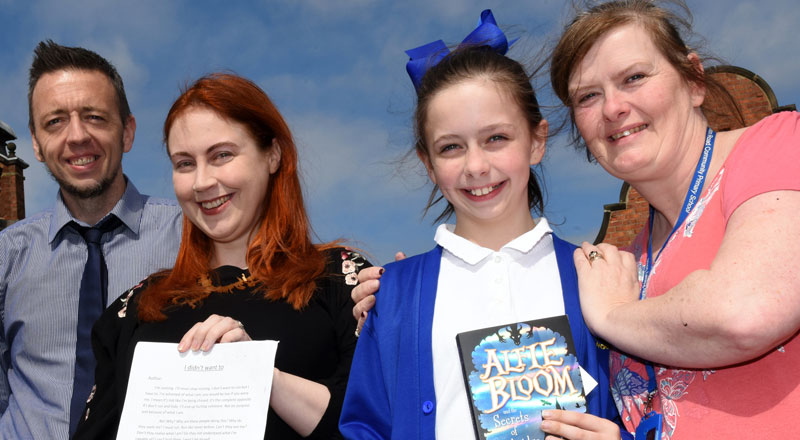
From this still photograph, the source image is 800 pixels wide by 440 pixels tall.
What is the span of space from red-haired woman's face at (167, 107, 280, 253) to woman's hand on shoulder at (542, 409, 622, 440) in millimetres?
1608

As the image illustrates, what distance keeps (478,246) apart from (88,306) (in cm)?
226

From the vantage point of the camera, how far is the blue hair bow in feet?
8.82

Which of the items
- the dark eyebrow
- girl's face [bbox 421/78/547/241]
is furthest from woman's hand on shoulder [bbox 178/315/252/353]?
girl's face [bbox 421/78/547/241]

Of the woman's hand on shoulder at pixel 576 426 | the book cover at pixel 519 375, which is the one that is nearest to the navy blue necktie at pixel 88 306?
the book cover at pixel 519 375

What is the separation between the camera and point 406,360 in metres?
2.19

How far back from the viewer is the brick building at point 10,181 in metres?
21.3

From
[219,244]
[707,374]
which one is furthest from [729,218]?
[219,244]

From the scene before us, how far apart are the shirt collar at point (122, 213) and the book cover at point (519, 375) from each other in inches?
99.5

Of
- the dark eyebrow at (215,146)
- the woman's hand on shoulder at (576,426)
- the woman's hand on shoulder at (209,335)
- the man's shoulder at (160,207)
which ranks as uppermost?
the man's shoulder at (160,207)

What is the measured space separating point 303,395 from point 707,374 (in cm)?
140

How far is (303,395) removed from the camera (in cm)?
246

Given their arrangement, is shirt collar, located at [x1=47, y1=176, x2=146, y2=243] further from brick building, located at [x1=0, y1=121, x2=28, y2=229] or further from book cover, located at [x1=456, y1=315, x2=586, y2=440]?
brick building, located at [x1=0, y1=121, x2=28, y2=229]

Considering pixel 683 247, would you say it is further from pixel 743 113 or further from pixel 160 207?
pixel 743 113

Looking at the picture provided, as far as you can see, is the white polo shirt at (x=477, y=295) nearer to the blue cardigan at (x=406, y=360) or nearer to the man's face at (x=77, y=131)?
the blue cardigan at (x=406, y=360)
